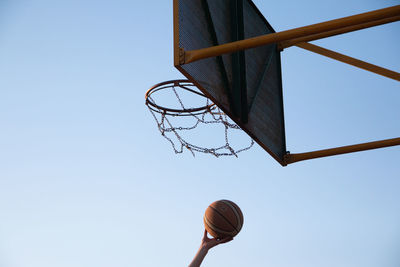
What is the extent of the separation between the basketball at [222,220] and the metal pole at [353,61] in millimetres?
2657

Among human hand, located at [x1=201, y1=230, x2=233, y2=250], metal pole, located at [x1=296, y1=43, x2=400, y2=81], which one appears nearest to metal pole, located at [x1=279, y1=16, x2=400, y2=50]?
metal pole, located at [x1=296, y1=43, x2=400, y2=81]

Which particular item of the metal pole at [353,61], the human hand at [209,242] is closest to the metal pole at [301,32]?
the human hand at [209,242]

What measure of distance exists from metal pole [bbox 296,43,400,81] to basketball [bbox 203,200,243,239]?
2657 mm

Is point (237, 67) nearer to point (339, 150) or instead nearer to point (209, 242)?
point (339, 150)

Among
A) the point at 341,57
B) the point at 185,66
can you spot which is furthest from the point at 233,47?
the point at 341,57

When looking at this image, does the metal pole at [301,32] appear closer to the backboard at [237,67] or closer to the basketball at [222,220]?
the backboard at [237,67]

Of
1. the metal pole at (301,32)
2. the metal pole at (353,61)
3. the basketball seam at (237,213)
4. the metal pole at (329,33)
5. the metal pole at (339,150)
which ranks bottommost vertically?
the basketball seam at (237,213)

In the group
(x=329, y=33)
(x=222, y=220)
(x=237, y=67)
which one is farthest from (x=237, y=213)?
(x=329, y=33)

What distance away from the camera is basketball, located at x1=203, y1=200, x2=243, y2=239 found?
23.5 feet

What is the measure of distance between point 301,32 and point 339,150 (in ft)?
10.3

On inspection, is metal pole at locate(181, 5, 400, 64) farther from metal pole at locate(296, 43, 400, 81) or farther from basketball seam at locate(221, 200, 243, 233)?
metal pole at locate(296, 43, 400, 81)

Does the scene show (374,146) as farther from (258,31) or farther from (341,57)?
(258,31)

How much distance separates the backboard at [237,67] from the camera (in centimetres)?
636

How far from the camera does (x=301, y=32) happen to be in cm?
551
